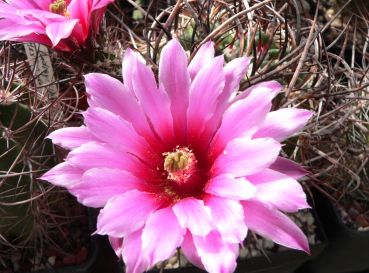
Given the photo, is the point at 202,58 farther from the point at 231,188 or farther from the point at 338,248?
the point at 338,248

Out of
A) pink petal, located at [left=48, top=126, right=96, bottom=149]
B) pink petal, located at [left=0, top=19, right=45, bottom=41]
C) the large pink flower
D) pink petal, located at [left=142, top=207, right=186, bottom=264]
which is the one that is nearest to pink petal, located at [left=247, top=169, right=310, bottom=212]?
the large pink flower

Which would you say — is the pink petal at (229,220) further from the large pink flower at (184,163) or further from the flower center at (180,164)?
the flower center at (180,164)

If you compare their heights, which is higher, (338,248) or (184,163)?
(184,163)

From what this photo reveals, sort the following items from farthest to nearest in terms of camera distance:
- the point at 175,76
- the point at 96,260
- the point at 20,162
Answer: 1. the point at 96,260
2. the point at 20,162
3. the point at 175,76

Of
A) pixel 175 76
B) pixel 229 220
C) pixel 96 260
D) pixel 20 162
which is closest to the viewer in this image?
pixel 229 220

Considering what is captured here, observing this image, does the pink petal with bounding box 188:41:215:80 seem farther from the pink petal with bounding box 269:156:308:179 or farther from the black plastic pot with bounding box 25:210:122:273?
the black plastic pot with bounding box 25:210:122:273

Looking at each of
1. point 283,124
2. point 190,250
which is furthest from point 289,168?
point 190,250

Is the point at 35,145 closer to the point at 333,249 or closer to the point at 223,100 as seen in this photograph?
the point at 223,100
